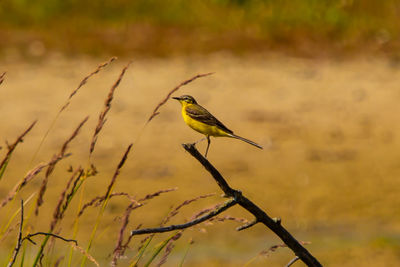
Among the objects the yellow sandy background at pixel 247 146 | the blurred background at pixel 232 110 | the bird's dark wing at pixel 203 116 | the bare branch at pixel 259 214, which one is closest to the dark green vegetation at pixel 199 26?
the blurred background at pixel 232 110

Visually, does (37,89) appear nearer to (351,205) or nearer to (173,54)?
(173,54)

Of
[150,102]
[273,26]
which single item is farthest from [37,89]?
[273,26]

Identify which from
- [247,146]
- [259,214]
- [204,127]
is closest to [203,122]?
[204,127]

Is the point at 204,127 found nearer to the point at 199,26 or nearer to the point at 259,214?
the point at 259,214

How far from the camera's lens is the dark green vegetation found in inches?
464

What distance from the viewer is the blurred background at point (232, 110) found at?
295 inches

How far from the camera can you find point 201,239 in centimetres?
735

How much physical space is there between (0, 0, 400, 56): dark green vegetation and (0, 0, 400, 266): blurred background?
0.02 meters

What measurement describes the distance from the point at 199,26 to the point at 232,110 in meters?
2.54

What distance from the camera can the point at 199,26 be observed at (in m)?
12.1

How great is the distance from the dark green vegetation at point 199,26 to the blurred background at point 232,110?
0.02 metres

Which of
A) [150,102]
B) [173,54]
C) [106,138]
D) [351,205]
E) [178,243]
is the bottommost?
[178,243]

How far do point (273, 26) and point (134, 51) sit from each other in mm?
1850

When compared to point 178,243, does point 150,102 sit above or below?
above
